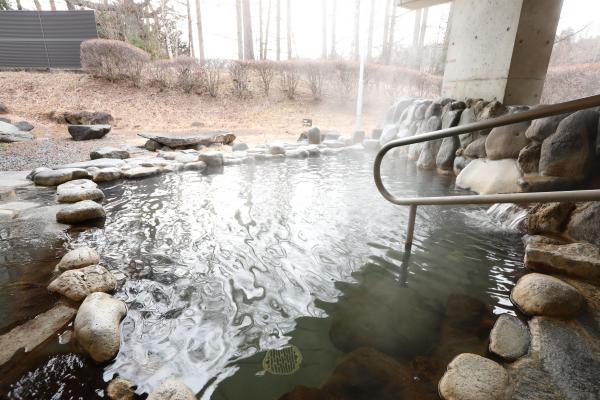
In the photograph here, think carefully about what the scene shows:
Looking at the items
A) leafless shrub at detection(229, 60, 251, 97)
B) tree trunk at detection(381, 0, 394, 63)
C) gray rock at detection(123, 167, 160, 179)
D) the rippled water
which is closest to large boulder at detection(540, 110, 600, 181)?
the rippled water

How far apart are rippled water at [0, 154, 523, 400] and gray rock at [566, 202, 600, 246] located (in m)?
0.42

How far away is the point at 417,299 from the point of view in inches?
80.5

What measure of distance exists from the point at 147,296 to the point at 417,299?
5.94 feet

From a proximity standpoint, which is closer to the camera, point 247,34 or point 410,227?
point 410,227

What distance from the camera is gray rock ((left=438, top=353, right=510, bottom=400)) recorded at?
4.11 feet

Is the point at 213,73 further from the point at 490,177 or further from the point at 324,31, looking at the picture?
the point at 490,177

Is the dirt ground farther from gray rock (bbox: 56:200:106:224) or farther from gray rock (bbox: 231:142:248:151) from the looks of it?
gray rock (bbox: 56:200:106:224)

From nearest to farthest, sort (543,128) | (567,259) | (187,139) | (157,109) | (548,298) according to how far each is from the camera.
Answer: (548,298)
(567,259)
(543,128)
(187,139)
(157,109)

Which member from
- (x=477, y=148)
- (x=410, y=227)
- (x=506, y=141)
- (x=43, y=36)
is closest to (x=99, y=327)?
(x=410, y=227)

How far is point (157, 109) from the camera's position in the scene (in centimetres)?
1100

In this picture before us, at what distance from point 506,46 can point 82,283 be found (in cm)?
588

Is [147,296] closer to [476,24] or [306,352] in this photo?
[306,352]

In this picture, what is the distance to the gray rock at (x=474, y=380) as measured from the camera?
1.25 metres

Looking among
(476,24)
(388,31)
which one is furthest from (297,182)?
(388,31)
